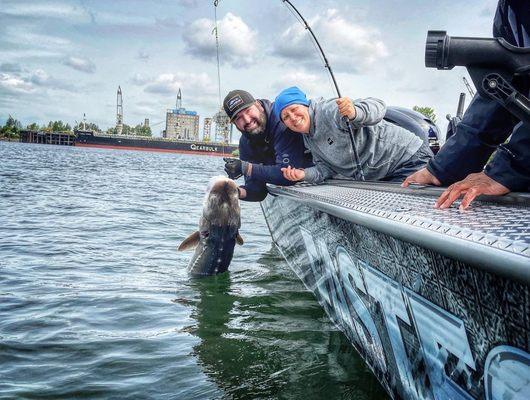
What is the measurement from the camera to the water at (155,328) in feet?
10.6

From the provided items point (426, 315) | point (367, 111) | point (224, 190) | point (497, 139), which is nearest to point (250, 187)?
point (224, 190)

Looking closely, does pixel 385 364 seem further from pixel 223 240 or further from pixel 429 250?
pixel 223 240

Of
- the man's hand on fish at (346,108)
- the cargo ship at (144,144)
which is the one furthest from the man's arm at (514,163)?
the cargo ship at (144,144)

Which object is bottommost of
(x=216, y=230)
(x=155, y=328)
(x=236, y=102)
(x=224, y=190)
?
(x=155, y=328)

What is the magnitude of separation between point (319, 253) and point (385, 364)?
50.9 inches

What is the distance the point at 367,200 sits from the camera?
9.63ft

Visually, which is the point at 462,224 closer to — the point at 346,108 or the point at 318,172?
the point at 346,108

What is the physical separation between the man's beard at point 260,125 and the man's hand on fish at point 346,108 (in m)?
1.60

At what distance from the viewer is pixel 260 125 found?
231 inches

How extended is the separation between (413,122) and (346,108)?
72.3 inches

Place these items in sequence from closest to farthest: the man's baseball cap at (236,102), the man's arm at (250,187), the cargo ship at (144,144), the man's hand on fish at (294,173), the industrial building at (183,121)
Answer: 1. the man's hand on fish at (294,173)
2. the man's baseball cap at (236,102)
3. the man's arm at (250,187)
4. the cargo ship at (144,144)
5. the industrial building at (183,121)

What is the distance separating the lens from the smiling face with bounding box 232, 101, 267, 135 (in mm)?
5719

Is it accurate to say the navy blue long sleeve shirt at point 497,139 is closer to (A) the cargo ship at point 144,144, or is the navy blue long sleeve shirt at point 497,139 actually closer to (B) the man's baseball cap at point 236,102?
(B) the man's baseball cap at point 236,102

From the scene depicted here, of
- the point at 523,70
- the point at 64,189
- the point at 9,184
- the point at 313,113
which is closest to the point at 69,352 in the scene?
the point at 313,113
